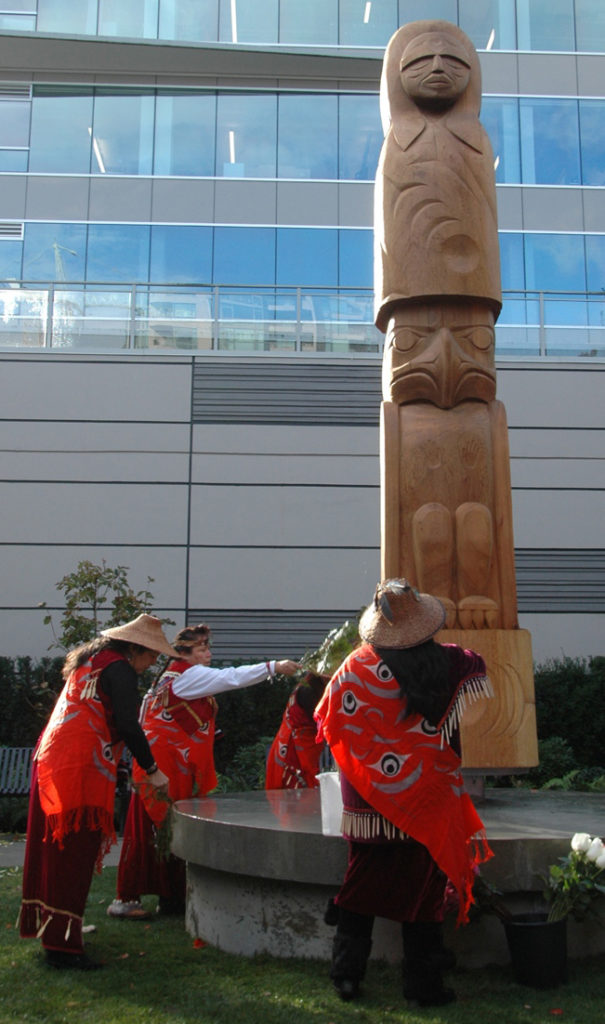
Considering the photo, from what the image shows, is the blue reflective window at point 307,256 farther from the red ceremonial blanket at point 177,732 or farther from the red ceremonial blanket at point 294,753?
the red ceremonial blanket at point 177,732

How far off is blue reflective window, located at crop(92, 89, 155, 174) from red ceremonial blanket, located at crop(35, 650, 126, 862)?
1305cm

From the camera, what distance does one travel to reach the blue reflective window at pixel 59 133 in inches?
624

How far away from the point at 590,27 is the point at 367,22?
364cm

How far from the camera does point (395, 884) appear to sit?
3.82 metres

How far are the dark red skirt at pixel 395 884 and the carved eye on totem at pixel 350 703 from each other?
1.73 ft

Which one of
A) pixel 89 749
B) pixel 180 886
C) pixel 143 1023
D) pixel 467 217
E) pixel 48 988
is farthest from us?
pixel 467 217

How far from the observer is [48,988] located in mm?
4145

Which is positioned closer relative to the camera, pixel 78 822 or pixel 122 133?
pixel 78 822

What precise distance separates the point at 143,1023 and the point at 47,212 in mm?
14246

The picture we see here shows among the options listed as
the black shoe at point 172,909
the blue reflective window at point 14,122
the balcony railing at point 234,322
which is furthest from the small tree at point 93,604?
the blue reflective window at point 14,122

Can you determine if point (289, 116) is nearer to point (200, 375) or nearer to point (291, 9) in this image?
point (291, 9)

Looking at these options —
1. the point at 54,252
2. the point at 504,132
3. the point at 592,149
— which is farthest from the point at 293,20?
the point at 54,252

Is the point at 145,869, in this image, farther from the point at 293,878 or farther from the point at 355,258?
the point at 355,258

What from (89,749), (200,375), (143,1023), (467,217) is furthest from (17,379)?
(143,1023)
